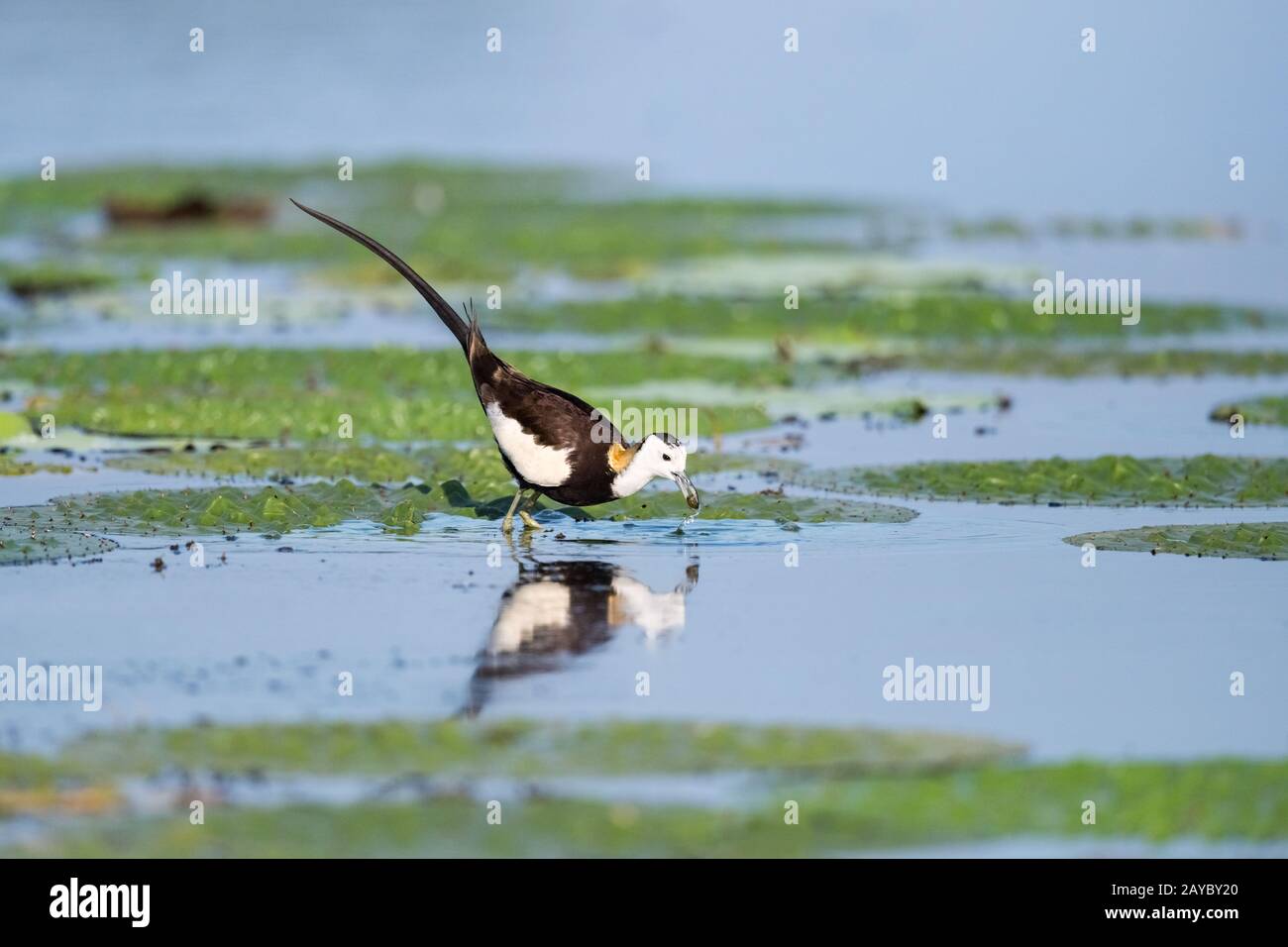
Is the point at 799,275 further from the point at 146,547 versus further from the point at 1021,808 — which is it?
the point at 1021,808

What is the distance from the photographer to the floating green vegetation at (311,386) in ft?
63.6

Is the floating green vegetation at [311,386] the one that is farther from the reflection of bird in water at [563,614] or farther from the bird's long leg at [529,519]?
the reflection of bird in water at [563,614]

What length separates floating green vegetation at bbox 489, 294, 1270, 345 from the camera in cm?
2630

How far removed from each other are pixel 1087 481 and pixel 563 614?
222 inches

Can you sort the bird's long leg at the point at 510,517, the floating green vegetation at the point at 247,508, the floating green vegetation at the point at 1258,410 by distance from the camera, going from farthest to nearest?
1. the floating green vegetation at the point at 1258,410
2. the floating green vegetation at the point at 247,508
3. the bird's long leg at the point at 510,517

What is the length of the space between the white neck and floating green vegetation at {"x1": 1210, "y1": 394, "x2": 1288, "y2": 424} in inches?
315

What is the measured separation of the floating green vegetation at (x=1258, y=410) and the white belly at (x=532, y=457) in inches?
333

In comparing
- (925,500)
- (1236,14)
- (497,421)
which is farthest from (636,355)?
(1236,14)
